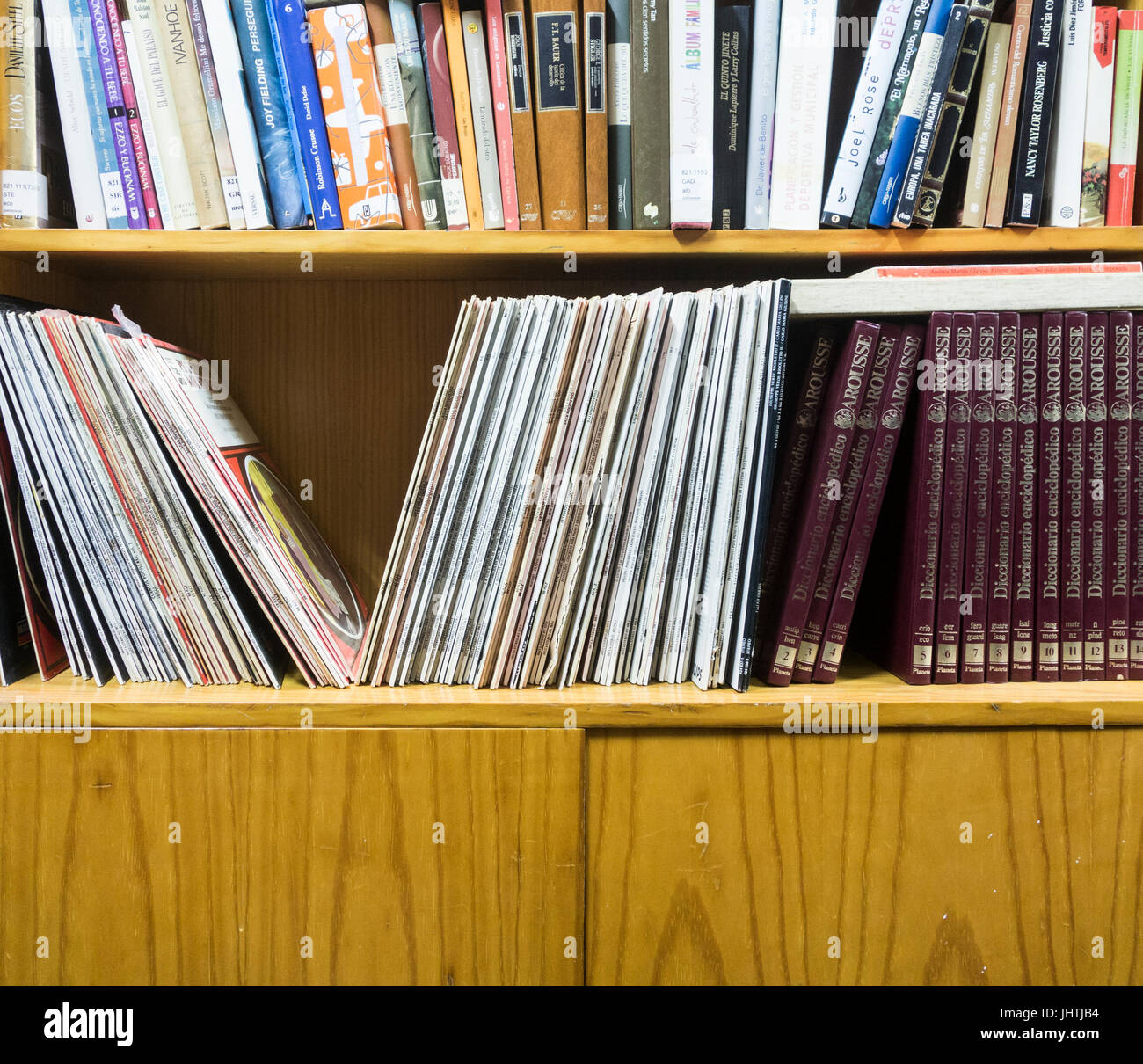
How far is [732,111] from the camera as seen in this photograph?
31.8 inches

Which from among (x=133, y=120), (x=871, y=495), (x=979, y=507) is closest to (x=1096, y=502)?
(x=979, y=507)

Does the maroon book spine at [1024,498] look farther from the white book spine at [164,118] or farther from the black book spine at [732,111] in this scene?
the white book spine at [164,118]

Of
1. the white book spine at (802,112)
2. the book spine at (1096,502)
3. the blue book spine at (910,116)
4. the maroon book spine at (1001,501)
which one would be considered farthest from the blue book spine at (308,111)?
the book spine at (1096,502)

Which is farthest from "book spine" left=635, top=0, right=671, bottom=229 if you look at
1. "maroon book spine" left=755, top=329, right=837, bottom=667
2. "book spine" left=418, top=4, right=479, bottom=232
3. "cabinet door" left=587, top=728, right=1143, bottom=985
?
"cabinet door" left=587, top=728, right=1143, bottom=985

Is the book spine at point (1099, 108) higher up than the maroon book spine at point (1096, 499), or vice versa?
the book spine at point (1099, 108)

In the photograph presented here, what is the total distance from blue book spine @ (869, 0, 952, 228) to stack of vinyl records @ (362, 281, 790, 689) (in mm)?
178

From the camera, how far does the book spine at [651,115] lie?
2.55 ft

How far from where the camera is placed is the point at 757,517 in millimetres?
750

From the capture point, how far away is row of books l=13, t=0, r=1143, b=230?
787 mm

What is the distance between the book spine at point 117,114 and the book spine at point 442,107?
316mm

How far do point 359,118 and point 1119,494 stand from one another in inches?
33.8
